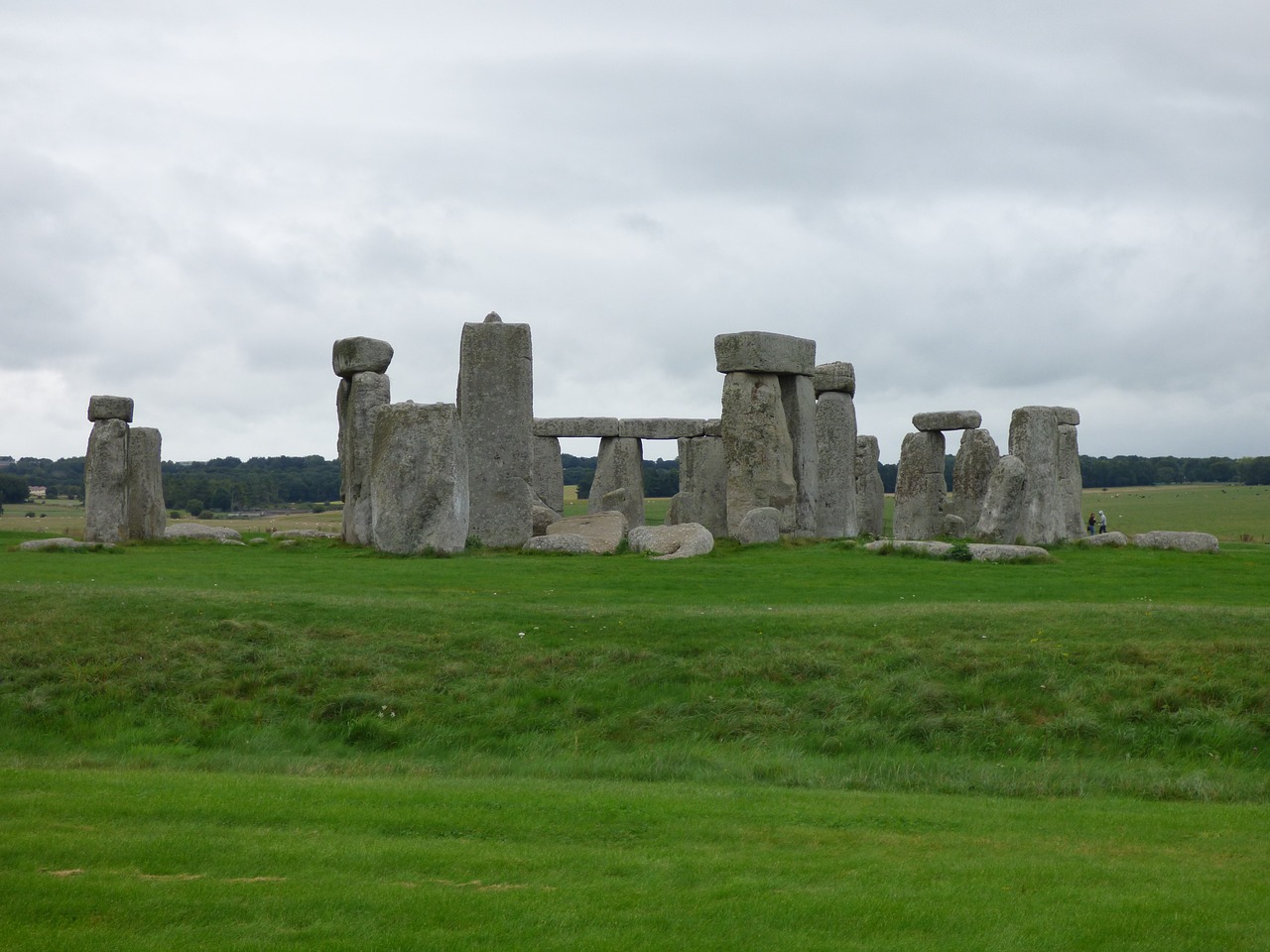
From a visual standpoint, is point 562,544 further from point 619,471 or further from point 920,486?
point 619,471

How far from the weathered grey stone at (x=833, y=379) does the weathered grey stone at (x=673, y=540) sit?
358 inches

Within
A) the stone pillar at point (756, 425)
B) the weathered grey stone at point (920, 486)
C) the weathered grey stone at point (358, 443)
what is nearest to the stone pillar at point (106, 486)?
the weathered grey stone at point (358, 443)

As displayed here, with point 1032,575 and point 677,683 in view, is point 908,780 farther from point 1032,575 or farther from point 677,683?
point 1032,575

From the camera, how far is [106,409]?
25.5 m

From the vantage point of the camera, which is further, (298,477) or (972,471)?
(298,477)

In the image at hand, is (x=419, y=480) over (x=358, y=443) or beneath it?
beneath

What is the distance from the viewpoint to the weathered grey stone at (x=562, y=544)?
882 inches

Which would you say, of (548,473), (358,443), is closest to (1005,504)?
(358,443)

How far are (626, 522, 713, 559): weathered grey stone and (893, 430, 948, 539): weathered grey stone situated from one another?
35.6 feet

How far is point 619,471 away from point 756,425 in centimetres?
1112

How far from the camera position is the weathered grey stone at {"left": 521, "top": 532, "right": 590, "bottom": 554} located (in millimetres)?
22391

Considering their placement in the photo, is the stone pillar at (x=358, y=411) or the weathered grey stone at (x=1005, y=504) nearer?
the stone pillar at (x=358, y=411)

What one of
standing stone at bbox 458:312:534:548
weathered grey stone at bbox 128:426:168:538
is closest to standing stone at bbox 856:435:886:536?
standing stone at bbox 458:312:534:548

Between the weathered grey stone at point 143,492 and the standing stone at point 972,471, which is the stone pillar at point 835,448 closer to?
the standing stone at point 972,471
